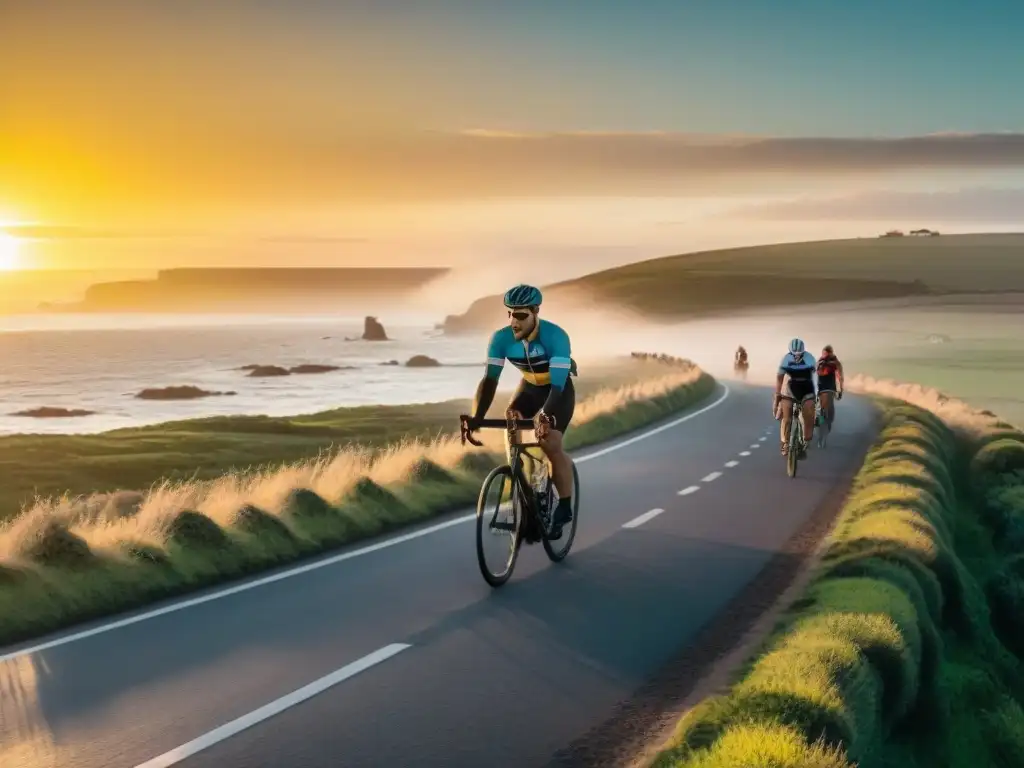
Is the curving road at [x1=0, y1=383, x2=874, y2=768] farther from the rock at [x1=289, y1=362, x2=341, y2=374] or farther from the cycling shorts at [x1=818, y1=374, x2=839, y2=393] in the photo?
the rock at [x1=289, y1=362, x2=341, y2=374]

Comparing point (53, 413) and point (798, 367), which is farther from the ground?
point (798, 367)

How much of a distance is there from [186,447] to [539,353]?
36.5 metres

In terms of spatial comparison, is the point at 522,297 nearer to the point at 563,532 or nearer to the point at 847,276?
the point at 563,532

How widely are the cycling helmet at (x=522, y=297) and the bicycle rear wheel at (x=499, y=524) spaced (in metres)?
1.38

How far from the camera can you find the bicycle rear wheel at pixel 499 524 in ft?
32.4

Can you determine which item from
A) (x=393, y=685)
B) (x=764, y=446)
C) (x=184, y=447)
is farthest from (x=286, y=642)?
(x=184, y=447)

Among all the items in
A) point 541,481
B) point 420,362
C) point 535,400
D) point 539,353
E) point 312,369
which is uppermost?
point 539,353

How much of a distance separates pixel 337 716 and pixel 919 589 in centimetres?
625

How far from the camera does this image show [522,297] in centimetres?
973

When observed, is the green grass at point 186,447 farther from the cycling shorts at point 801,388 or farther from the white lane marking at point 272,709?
the white lane marking at point 272,709

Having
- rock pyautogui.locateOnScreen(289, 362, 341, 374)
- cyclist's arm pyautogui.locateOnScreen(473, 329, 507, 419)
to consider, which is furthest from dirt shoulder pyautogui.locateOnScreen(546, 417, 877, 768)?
rock pyautogui.locateOnScreen(289, 362, 341, 374)

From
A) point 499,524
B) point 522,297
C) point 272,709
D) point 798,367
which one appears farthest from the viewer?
point 798,367

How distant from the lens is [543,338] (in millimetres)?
10023

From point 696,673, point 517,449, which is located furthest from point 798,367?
point 696,673
